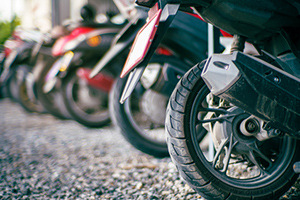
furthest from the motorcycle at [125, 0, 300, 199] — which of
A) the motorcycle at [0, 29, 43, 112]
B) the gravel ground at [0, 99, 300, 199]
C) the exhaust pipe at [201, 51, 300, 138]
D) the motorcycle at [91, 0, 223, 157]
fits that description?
the motorcycle at [0, 29, 43, 112]

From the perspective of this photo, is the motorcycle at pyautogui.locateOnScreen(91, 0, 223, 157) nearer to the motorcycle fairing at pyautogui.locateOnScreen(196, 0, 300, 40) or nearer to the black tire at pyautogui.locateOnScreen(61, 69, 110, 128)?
the motorcycle fairing at pyautogui.locateOnScreen(196, 0, 300, 40)

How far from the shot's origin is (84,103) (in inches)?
156

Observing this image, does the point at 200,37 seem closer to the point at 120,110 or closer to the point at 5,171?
the point at 120,110

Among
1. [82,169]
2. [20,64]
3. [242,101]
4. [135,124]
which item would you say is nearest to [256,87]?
[242,101]

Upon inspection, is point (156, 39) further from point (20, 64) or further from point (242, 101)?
point (20, 64)

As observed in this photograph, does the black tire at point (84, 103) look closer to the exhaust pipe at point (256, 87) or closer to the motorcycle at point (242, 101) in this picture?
the motorcycle at point (242, 101)

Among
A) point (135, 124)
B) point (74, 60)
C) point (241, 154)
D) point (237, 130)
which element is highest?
point (74, 60)

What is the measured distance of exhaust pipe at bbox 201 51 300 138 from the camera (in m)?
1.18

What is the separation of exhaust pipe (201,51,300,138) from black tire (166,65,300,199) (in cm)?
23

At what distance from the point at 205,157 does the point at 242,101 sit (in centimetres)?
36

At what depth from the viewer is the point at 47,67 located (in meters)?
4.07

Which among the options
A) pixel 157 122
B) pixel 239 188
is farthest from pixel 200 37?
pixel 239 188

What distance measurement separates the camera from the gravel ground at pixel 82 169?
1.73 metres

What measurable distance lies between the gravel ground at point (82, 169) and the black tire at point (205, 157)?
9.9 inches
